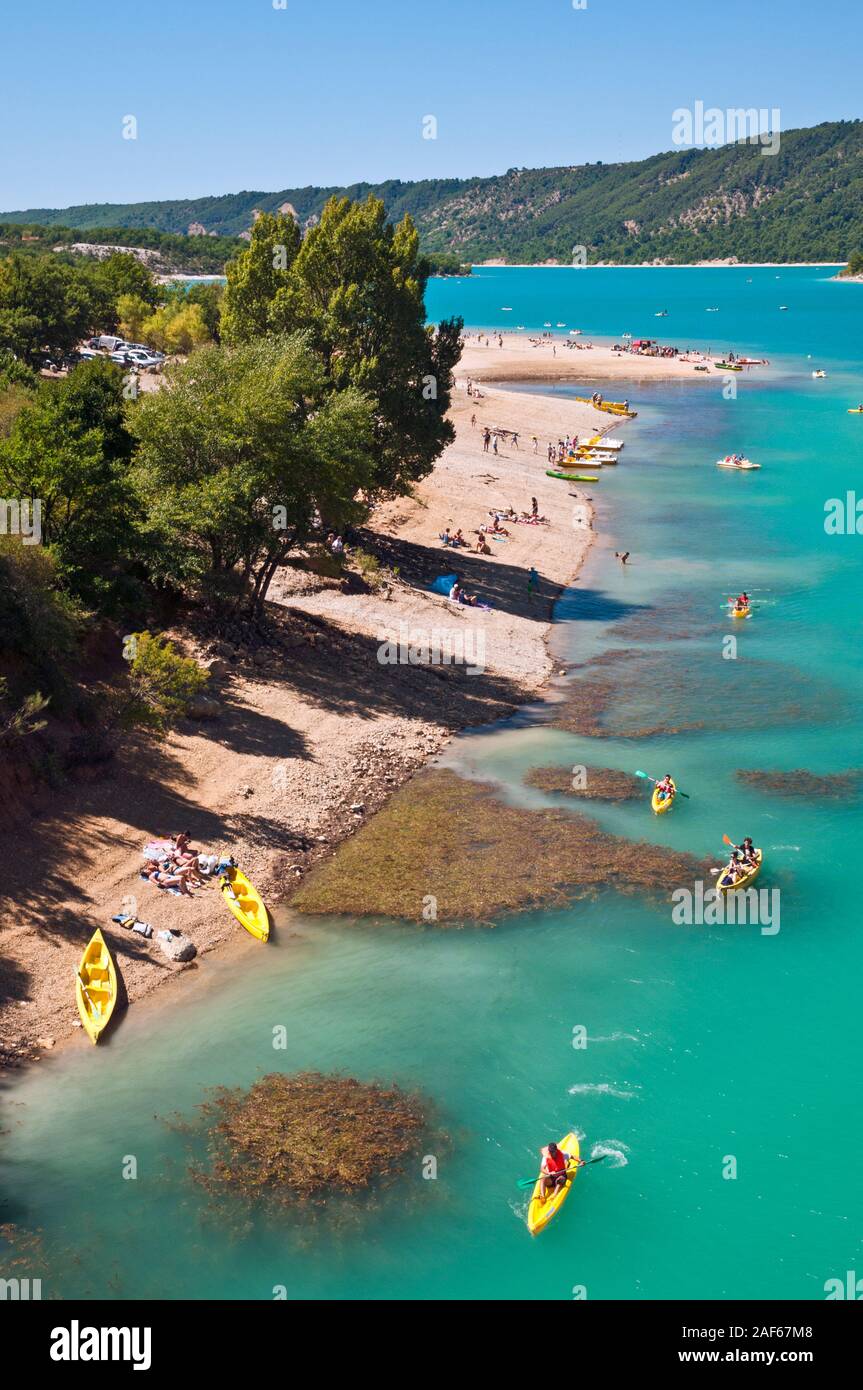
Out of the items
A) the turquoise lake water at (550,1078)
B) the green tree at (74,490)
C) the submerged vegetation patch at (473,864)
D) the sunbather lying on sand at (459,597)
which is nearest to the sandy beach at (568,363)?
the sunbather lying on sand at (459,597)

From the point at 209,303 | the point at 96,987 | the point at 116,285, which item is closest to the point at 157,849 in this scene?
the point at 96,987

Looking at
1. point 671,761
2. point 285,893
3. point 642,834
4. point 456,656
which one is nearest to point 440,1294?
point 285,893

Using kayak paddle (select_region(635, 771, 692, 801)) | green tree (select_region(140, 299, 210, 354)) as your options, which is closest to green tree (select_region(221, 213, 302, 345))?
kayak paddle (select_region(635, 771, 692, 801))

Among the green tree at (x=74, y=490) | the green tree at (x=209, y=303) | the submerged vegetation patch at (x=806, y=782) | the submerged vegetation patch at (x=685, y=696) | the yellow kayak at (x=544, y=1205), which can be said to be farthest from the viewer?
the green tree at (x=209, y=303)

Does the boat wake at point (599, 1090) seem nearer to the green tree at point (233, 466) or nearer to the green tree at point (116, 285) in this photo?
the green tree at point (233, 466)

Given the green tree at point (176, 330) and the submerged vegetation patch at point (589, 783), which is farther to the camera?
the green tree at point (176, 330)

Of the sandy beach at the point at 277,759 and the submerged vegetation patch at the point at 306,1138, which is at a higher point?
the sandy beach at the point at 277,759
